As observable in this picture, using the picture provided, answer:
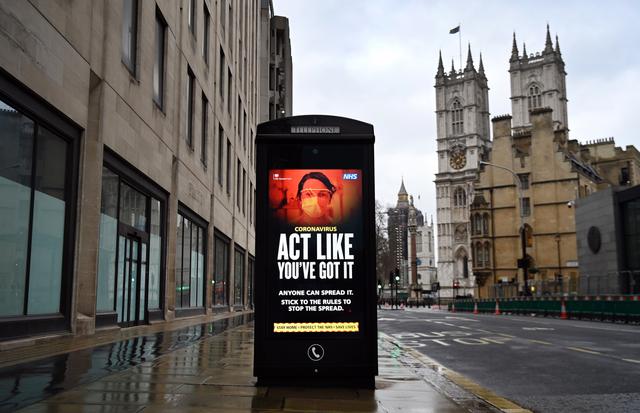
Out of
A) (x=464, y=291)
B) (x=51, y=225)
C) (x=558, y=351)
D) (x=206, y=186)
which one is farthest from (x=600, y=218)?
(x=464, y=291)

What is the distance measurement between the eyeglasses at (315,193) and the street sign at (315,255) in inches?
0.4

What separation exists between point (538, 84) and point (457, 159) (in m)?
24.7

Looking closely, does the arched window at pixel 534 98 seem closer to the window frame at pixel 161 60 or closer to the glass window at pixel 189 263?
the glass window at pixel 189 263

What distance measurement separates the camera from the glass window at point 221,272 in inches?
1206

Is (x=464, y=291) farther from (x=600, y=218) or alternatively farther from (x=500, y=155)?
(x=600, y=218)

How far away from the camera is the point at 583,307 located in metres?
29.9

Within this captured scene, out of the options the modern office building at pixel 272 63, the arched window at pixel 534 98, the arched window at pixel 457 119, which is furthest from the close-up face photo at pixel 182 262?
the arched window at pixel 457 119

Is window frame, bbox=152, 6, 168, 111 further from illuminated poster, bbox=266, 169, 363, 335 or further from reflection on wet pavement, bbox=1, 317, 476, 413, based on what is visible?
illuminated poster, bbox=266, 169, 363, 335

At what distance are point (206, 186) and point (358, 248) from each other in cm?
2112

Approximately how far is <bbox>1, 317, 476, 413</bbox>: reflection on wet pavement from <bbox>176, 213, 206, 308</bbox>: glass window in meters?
13.4

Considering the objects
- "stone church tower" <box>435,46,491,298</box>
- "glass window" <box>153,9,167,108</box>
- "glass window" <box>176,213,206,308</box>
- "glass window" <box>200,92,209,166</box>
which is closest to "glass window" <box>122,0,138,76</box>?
"glass window" <box>153,9,167,108</box>

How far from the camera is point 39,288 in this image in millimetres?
10852

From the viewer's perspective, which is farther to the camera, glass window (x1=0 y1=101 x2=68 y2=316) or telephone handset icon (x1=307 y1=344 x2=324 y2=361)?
glass window (x1=0 y1=101 x2=68 y2=316)

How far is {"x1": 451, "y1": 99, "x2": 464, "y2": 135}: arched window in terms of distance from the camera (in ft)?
489
